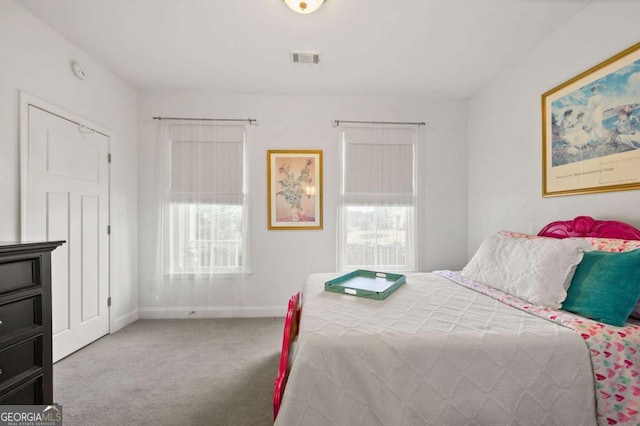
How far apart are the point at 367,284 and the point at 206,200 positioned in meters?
2.23

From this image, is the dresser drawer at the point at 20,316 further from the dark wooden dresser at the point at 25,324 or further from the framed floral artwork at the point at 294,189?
the framed floral artwork at the point at 294,189

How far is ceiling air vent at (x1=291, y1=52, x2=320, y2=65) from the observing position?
263 cm

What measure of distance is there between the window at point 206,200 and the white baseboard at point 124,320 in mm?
654

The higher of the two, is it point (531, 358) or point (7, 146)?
point (7, 146)

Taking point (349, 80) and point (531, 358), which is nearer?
point (531, 358)

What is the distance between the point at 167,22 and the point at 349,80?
5.83ft

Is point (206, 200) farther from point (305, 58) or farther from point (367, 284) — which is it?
point (367, 284)

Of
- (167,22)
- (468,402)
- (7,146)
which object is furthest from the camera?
(167,22)

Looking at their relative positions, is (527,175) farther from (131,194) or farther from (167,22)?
(131,194)

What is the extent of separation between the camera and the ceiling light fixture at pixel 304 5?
1901 millimetres

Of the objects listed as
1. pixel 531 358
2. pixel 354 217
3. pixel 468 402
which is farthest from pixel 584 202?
pixel 354 217

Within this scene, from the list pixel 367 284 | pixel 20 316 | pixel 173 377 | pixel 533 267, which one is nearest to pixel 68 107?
pixel 20 316

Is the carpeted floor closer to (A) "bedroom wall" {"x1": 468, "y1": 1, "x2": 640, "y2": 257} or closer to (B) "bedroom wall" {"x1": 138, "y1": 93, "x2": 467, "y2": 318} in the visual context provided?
(B) "bedroom wall" {"x1": 138, "y1": 93, "x2": 467, "y2": 318}

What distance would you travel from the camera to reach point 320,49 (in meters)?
2.57
